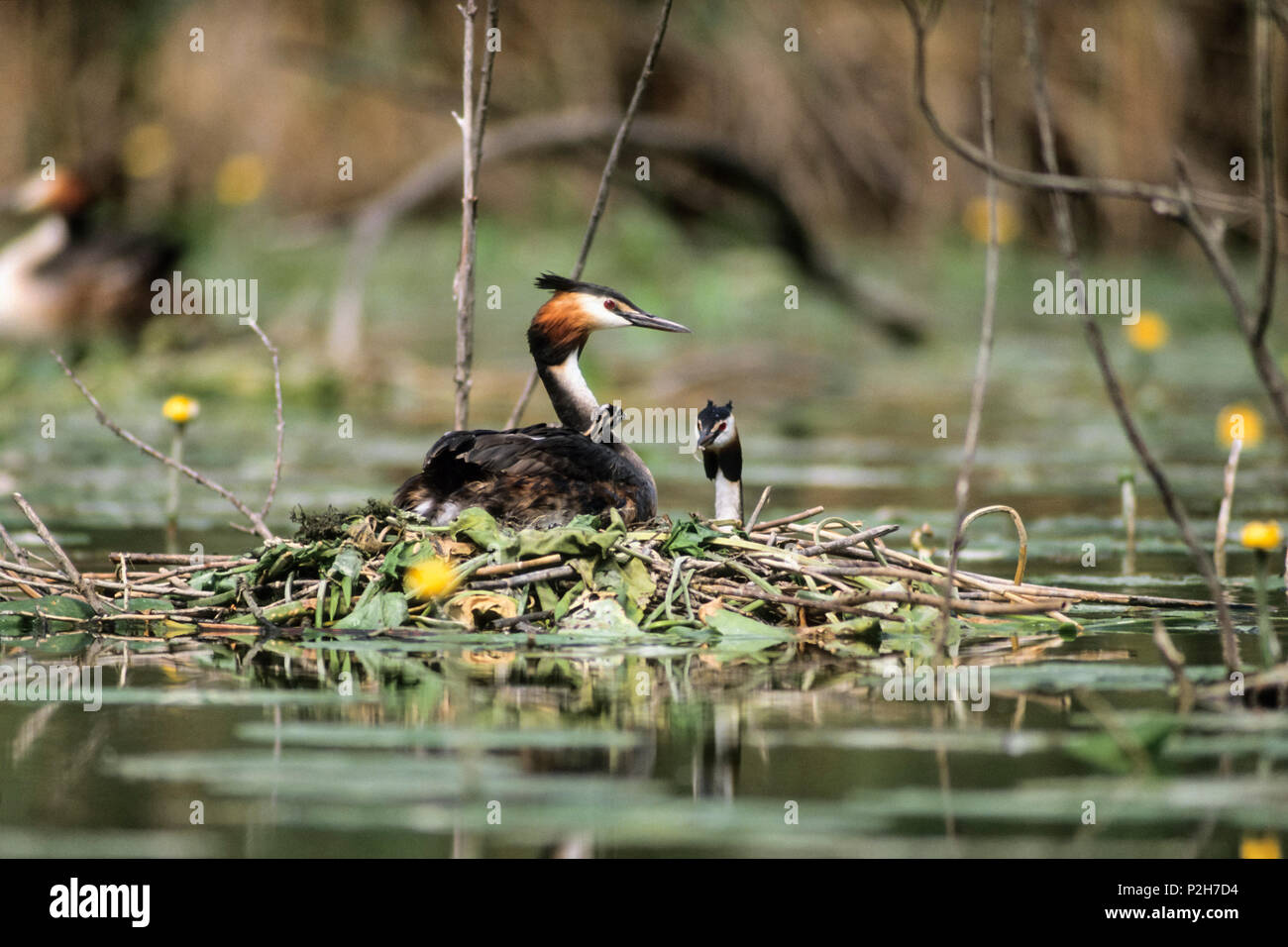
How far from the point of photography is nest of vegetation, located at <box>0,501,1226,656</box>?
5586 millimetres

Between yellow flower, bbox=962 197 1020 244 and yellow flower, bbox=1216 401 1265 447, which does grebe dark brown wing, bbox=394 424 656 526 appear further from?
yellow flower, bbox=962 197 1020 244

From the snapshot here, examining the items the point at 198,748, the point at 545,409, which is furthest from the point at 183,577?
the point at 545,409

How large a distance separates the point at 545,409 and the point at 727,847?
10140 millimetres

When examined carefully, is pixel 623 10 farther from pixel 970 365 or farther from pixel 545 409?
pixel 545 409

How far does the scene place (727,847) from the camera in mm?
3514

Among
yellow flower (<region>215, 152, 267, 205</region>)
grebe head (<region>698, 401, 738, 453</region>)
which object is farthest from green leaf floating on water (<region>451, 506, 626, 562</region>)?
yellow flower (<region>215, 152, 267, 205</region>)

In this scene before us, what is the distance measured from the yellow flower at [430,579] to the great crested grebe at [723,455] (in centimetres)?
122

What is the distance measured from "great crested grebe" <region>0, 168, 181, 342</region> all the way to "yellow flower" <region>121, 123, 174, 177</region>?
2.79m

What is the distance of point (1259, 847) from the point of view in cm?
351

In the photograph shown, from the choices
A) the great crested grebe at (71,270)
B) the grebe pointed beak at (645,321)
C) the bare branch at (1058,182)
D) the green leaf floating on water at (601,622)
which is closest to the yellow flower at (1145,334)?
the grebe pointed beak at (645,321)

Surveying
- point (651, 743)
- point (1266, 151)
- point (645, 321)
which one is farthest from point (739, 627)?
point (1266, 151)

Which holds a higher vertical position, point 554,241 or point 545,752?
point 554,241

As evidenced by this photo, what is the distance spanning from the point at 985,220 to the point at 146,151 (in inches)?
321
